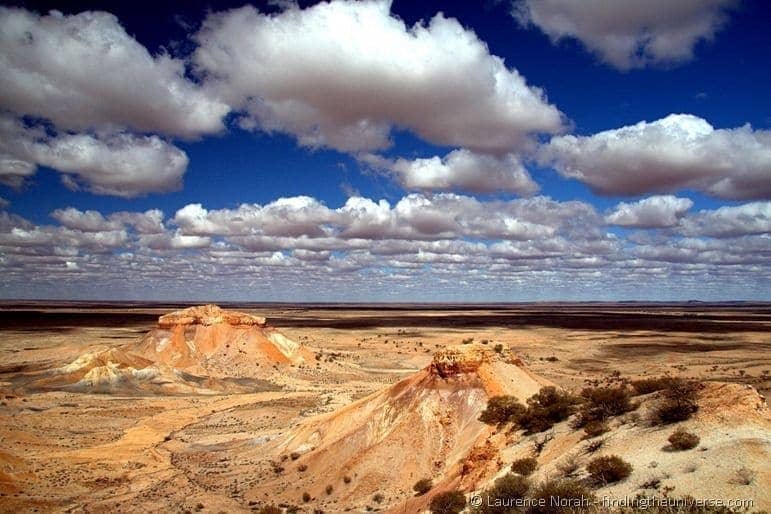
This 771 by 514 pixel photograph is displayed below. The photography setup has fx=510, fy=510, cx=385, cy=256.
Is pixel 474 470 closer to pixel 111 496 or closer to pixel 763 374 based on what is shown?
pixel 111 496

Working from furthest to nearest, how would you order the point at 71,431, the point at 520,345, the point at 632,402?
the point at 520,345 < the point at 71,431 < the point at 632,402

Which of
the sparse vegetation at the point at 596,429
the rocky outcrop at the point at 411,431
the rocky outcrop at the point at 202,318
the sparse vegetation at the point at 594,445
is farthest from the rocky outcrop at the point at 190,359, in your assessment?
the sparse vegetation at the point at 594,445

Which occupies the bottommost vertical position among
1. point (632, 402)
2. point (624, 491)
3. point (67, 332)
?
point (67, 332)

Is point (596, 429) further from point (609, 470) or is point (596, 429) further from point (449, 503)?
point (449, 503)

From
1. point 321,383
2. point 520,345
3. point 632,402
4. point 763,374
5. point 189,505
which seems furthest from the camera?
point 520,345

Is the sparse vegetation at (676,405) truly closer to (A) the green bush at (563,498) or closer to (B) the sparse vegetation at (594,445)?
(B) the sparse vegetation at (594,445)

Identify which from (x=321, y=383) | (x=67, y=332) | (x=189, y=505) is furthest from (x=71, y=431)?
(x=67, y=332)

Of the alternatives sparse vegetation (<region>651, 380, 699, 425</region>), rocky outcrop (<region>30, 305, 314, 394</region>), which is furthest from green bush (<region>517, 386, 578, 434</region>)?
rocky outcrop (<region>30, 305, 314, 394</region>)

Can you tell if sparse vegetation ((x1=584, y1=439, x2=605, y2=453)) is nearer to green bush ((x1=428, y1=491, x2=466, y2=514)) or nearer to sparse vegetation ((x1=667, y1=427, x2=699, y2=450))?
sparse vegetation ((x1=667, y1=427, x2=699, y2=450))
